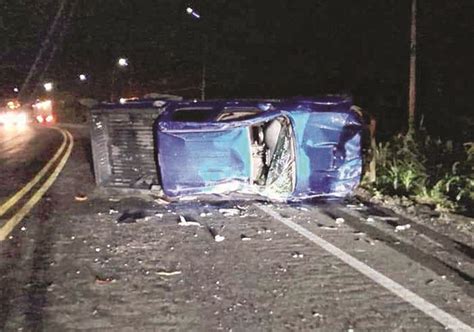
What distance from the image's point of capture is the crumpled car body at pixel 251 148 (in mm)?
9766

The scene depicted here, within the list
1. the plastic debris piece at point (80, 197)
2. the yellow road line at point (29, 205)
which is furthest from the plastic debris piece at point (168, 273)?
the plastic debris piece at point (80, 197)

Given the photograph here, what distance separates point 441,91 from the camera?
1820 centimetres

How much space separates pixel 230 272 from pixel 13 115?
145 ft

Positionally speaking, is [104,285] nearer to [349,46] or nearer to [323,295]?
[323,295]

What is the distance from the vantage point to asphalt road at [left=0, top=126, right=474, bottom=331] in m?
5.00

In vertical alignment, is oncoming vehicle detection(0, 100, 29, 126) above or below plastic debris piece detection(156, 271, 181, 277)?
below

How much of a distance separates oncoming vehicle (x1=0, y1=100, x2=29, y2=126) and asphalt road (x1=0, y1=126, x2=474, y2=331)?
130 feet

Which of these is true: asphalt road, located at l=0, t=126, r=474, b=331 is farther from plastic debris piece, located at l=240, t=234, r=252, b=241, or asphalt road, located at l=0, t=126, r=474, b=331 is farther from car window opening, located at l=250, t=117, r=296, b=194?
car window opening, located at l=250, t=117, r=296, b=194

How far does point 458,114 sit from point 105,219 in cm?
1077

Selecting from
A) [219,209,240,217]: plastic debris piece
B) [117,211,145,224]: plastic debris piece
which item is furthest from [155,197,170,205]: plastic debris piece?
[219,209,240,217]: plastic debris piece

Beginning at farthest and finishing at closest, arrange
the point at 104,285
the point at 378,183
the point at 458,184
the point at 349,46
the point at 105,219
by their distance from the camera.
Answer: the point at 349,46
the point at 378,183
the point at 458,184
the point at 105,219
the point at 104,285

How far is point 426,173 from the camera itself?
37.6ft

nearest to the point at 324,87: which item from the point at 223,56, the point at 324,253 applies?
the point at 223,56

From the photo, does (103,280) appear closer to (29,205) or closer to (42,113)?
(29,205)
